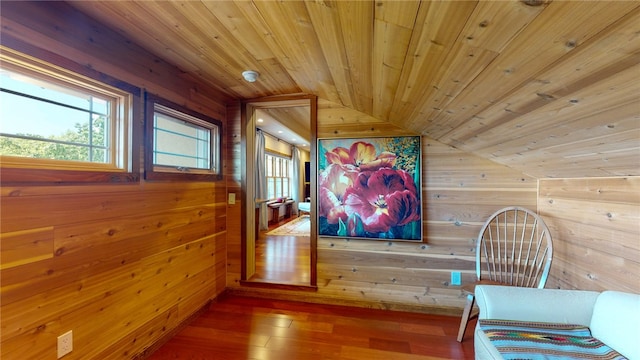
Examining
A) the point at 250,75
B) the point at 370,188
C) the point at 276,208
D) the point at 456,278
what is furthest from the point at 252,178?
the point at 276,208

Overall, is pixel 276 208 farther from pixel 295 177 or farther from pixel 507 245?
pixel 507 245

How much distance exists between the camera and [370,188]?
244 cm

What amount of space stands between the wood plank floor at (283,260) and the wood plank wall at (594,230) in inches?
87.5

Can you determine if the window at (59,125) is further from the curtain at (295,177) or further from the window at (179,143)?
the curtain at (295,177)

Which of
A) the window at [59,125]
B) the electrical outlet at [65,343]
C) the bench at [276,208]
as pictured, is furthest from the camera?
the bench at [276,208]

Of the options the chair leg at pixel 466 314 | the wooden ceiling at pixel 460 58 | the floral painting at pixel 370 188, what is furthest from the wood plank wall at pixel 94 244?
the chair leg at pixel 466 314

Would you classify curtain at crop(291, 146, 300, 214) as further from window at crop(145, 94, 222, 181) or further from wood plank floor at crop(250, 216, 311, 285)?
window at crop(145, 94, 222, 181)

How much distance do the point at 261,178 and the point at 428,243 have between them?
4333 mm

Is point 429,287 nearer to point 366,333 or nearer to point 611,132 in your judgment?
point 366,333

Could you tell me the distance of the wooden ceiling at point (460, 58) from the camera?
28.0 inches

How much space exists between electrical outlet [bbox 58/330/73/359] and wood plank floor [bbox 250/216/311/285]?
1546 millimetres

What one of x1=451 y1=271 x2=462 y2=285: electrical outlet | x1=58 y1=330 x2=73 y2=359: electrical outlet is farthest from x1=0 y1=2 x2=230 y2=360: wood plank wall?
x1=451 y1=271 x2=462 y2=285: electrical outlet

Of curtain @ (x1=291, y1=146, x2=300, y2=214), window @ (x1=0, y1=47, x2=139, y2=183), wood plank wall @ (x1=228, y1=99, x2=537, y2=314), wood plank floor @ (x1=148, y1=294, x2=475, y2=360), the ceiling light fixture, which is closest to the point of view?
window @ (x1=0, y1=47, x2=139, y2=183)

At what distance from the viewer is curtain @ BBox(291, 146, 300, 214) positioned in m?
8.15
